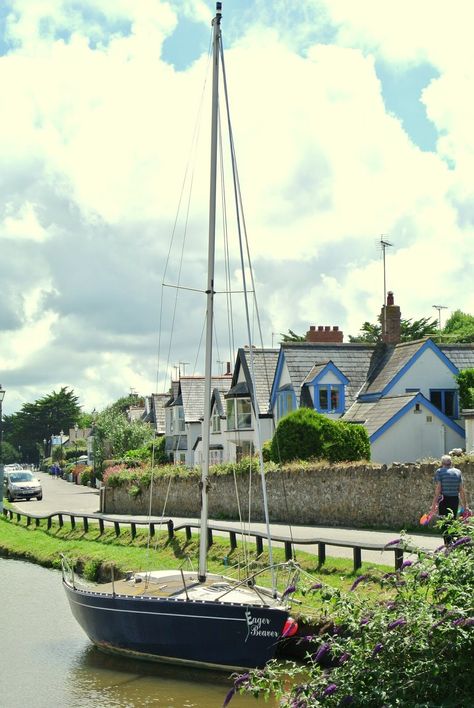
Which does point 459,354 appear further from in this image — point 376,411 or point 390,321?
point 376,411

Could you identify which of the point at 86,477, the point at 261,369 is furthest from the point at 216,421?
the point at 86,477

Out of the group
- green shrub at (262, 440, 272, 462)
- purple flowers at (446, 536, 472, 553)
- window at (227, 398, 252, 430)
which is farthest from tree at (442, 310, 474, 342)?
purple flowers at (446, 536, 472, 553)

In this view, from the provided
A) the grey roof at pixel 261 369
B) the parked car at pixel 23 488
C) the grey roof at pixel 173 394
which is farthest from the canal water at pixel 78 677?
the grey roof at pixel 173 394

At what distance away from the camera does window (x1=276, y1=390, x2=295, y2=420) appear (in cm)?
4788

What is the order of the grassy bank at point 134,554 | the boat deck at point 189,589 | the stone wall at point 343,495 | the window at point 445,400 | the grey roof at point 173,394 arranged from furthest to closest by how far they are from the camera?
the grey roof at point 173,394, the window at point 445,400, the stone wall at point 343,495, the grassy bank at point 134,554, the boat deck at point 189,589

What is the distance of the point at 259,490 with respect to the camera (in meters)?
33.8

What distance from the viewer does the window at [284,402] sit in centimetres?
4788

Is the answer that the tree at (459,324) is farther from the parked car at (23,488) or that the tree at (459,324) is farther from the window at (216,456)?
the parked car at (23,488)

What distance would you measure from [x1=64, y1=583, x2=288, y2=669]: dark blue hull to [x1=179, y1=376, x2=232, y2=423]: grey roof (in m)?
51.6

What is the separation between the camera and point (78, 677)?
16469 mm

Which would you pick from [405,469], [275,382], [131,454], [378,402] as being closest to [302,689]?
[405,469]

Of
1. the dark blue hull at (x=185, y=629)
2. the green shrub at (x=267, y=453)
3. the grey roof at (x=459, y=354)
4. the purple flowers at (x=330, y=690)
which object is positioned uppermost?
the grey roof at (x=459, y=354)

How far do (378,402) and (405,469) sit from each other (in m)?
16.8

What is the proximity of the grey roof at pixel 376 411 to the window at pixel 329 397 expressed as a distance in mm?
724
